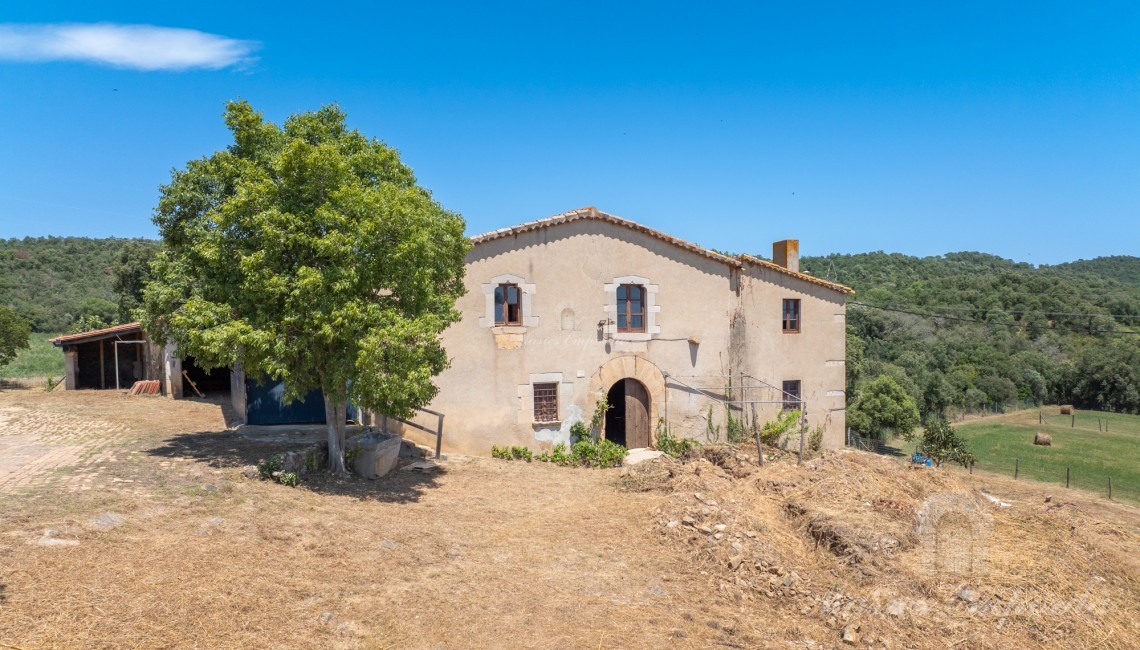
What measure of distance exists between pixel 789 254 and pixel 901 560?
40.1 ft

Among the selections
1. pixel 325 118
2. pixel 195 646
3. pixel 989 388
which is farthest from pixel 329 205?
pixel 989 388

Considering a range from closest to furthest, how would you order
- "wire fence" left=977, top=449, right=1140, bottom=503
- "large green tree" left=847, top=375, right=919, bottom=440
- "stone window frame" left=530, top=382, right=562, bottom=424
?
"stone window frame" left=530, top=382, right=562, bottom=424 → "wire fence" left=977, top=449, right=1140, bottom=503 → "large green tree" left=847, top=375, right=919, bottom=440

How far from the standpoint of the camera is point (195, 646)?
654cm

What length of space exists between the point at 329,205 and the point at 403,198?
4.39 ft

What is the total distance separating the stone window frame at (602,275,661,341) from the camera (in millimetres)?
18375

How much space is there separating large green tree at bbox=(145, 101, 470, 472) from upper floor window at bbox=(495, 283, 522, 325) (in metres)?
4.26

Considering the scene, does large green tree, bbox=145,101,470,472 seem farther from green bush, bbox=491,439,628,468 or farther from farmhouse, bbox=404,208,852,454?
green bush, bbox=491,439,628,468

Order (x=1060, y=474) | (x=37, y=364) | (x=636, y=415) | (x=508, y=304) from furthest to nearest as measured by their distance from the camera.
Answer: (x=37, y=364) → (x=1060, y=474) → (x=636, y=415) → (x=508, y=304)

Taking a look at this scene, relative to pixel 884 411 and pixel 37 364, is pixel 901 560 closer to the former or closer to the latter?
pixel 884 411

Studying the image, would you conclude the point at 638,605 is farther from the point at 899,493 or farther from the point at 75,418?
the point at 75,418

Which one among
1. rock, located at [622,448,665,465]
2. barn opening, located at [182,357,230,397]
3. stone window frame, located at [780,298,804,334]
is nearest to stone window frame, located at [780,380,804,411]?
stone window frame, located at [780,298,804,334]

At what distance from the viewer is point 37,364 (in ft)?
123

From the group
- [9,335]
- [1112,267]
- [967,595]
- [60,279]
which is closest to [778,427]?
[967,595]

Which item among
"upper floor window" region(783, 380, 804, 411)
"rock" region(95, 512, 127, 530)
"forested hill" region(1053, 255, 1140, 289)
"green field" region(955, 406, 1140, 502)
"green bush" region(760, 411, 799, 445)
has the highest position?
"forested hill" region(1053, 255, 1140, 289)
